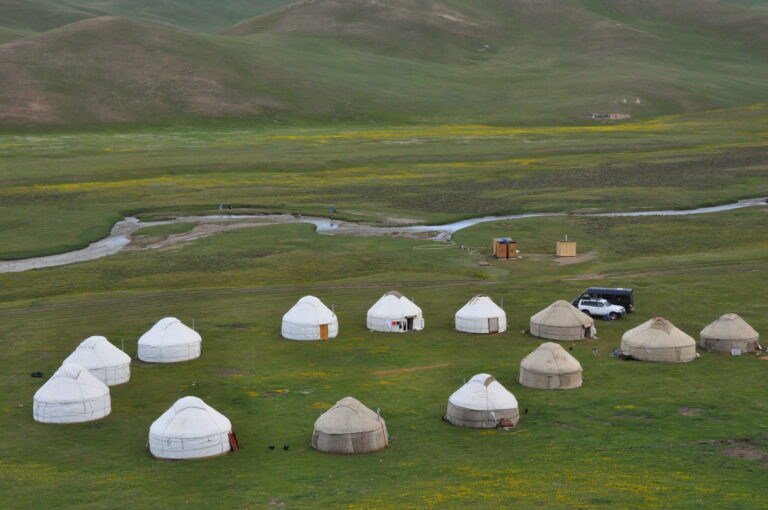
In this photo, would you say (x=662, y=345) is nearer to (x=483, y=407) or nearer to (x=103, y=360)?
(x=483, y=407)

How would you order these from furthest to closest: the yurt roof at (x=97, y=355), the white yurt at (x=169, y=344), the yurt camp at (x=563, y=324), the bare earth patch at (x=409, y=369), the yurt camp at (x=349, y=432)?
1. the yurt camp at (x=563, y=324)
2. the white yurt at (x=169, y=344)
3. the bare earth patch at (x=409, y=369)
4. the yurt roof at (x=97, y=355)
5. the yurt camp at (x=349, y=432)

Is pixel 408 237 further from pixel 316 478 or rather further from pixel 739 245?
pixel 316 478

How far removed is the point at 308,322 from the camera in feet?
211

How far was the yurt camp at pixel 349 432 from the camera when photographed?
43.9 m

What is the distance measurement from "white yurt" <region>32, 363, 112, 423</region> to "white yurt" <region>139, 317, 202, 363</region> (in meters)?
9.93

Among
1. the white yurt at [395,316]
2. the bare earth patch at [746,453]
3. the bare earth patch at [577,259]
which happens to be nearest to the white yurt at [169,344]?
the white yurt at [395,316]

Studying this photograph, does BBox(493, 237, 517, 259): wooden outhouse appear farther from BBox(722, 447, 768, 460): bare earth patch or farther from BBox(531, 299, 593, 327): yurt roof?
BBox(722, 447, 768, 460): bare earth patch

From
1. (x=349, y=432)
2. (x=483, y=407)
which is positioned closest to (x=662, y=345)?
(x=483, y=407)

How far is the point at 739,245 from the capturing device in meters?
95.0

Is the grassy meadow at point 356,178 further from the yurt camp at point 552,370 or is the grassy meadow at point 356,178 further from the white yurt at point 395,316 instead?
the yurt camp at point 552,370

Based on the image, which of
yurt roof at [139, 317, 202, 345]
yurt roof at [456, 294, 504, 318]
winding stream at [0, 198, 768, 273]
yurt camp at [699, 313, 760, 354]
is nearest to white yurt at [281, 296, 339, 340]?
yurt roof at [139, 317, 202, 345]

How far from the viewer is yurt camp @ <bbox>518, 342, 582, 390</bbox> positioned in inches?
2077

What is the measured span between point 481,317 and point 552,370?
13.0 meters

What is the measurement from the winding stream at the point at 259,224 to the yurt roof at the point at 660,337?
145 ft
